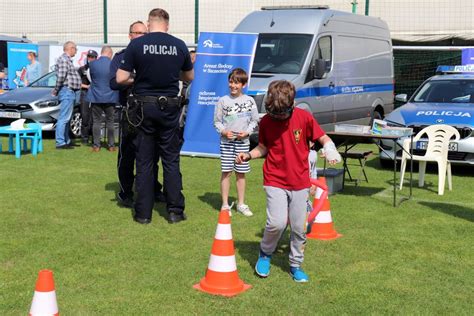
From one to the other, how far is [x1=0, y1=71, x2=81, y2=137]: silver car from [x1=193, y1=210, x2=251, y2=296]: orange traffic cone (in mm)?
9856

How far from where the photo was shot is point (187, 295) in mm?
4730

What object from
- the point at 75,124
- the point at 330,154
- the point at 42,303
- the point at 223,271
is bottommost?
the point at 223,271

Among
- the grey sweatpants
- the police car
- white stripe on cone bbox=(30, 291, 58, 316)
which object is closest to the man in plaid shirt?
the police car

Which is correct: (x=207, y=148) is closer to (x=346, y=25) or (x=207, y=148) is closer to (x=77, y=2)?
(x=346, y=25)

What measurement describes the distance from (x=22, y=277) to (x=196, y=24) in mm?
15984

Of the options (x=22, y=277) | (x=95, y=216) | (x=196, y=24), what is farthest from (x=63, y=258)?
(x=196, y=24)

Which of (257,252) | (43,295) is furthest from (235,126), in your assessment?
(43,295)

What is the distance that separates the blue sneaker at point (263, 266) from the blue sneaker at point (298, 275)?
0.64 ft

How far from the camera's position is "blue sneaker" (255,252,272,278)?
16.8 feet

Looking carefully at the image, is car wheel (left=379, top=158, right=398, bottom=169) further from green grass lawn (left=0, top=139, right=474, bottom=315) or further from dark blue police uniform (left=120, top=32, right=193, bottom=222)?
dark blue police uniform (left=120, top=32, right=193, bottom=222)

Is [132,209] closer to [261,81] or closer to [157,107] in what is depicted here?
[157,107]

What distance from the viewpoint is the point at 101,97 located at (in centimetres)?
1248

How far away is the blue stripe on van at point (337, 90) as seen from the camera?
39.4ft

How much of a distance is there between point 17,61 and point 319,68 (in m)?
10.3
